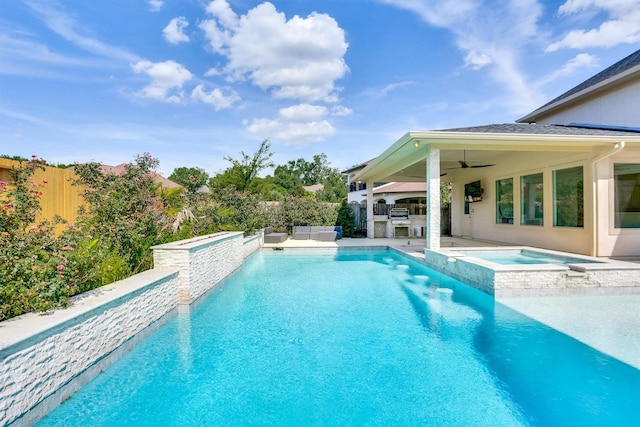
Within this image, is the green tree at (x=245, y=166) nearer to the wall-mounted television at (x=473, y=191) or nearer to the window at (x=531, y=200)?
the wall-mounted television at (x=473, y=191)

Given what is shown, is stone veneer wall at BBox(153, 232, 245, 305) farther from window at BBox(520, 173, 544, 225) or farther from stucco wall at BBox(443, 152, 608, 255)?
window at BBox(520, 173, 544, 225)

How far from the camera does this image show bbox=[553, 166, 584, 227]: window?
1032 cm

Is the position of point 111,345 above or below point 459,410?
above

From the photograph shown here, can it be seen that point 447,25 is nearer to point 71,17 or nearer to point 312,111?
point 71,17

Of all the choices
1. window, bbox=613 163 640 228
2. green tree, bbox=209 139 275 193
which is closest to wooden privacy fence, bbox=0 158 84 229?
window, bbox=613 163 640 228

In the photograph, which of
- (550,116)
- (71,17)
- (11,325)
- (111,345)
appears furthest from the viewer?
(550,116)

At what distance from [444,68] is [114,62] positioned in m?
15.3

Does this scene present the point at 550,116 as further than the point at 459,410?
Yes

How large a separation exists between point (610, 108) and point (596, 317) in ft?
36.2

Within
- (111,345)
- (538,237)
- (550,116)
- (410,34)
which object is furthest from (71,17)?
(550,116)

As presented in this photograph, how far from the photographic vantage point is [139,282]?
201 inches

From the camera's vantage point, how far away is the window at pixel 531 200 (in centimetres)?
1198

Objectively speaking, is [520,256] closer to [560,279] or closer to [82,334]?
[560,279]

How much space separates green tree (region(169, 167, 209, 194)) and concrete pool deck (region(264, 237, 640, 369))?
1066 centimetres
